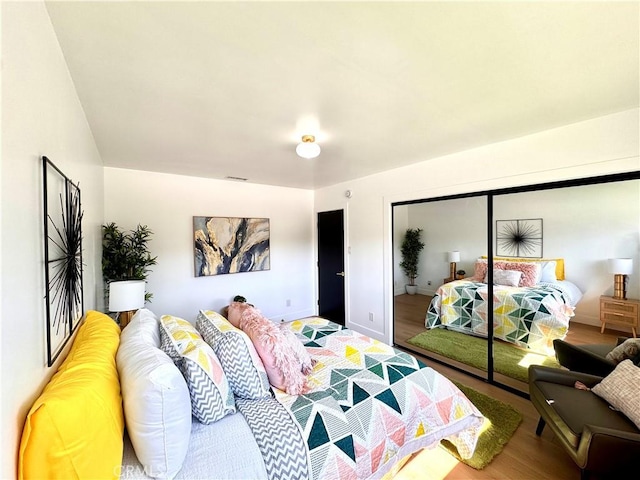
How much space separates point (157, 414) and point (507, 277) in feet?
9.64

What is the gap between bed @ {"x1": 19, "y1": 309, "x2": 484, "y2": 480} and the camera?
868mm

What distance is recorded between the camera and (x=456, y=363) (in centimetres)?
295

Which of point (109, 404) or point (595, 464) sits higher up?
point (109, 404)

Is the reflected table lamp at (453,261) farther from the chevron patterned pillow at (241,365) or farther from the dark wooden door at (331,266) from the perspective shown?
A: the chevron patterned pillow at (241,365)

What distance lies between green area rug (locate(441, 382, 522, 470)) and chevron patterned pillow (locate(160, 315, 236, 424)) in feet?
5.37

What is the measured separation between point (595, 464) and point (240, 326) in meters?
2.18

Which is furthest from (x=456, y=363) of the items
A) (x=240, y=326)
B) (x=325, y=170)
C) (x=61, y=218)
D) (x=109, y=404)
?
(x=61, y=218)

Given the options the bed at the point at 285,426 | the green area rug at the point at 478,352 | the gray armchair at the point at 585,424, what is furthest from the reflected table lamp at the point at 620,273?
the bed at the point at 285,426

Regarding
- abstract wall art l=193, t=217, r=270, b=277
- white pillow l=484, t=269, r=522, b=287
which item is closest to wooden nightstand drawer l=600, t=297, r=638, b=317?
white pillow l=484, t=269, r=522, b=287

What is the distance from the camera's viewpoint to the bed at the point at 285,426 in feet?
2.85

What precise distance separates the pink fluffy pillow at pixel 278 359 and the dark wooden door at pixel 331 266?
2.60 metres

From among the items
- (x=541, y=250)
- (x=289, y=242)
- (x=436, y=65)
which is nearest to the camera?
(x=436, y=65)

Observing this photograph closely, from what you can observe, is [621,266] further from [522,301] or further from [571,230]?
[522,301]

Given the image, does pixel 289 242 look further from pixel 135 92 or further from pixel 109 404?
pixel 109 404
